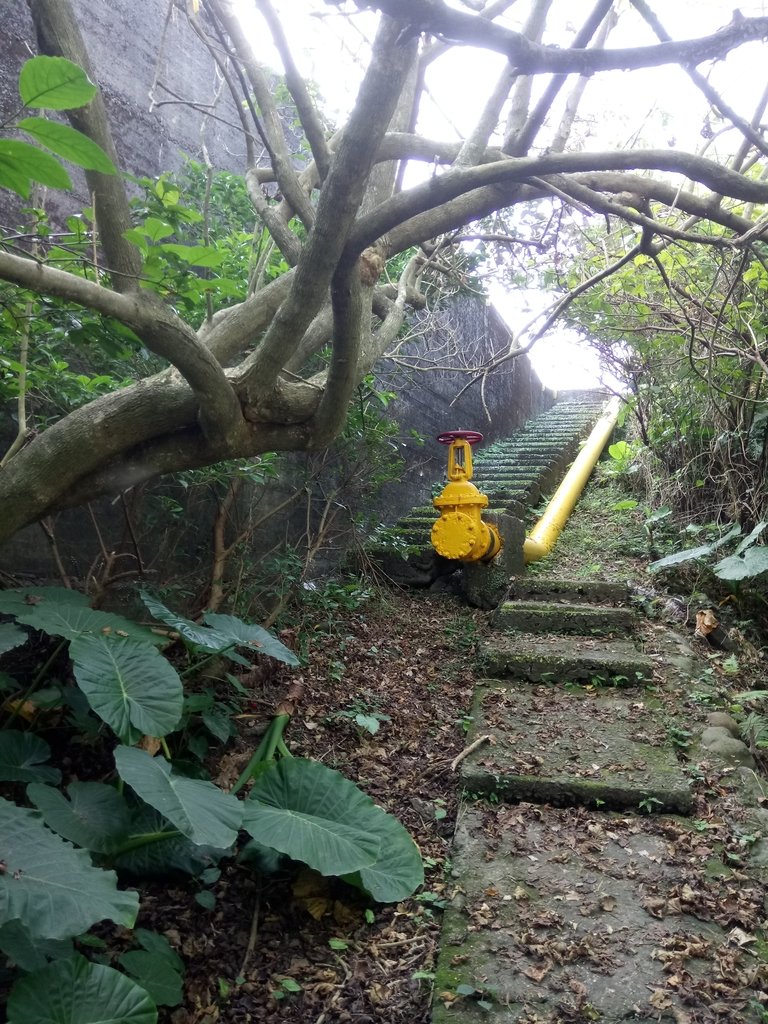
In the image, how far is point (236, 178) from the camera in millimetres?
3908

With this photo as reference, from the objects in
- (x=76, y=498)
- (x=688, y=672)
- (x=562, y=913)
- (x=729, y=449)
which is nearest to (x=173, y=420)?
(x=76, y=498)

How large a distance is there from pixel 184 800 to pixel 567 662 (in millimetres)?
2241

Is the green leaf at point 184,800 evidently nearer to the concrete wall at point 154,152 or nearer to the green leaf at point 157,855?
the green leaf at point 157,855

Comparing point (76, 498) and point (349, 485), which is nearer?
point (76, 498)

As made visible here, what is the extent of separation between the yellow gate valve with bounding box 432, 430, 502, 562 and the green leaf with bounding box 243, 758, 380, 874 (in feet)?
7.76

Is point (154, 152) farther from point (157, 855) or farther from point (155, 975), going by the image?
point (155, 975)

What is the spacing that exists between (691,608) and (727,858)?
7.42 ft

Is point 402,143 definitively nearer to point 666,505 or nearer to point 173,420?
point 173,420

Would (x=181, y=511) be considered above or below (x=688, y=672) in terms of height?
above

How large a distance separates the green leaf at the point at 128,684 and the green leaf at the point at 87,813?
0.64 ft

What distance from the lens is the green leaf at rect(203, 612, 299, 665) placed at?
2.35 meters

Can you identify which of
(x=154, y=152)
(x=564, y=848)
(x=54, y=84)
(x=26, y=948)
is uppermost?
(x=154, y=152)

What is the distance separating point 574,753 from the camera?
2.82 metres

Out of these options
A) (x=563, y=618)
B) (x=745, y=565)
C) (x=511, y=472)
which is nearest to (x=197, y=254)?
(x=563, y=618)
